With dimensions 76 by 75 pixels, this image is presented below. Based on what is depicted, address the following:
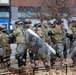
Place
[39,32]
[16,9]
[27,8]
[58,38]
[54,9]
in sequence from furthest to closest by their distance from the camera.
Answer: [16,9], [27,8], [54,9], [58,38], [39,32]

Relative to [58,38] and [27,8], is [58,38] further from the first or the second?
[27,8]

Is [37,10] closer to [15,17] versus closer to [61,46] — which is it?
[15,17]

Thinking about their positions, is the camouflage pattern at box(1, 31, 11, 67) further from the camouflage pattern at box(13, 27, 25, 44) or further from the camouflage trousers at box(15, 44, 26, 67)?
the camouflage trousers at box(15, 44, 26, 67)

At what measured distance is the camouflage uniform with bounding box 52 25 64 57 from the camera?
12000 millimetres

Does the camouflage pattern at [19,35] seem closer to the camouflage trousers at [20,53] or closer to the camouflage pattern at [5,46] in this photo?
the camouflage trousers at [20,53]

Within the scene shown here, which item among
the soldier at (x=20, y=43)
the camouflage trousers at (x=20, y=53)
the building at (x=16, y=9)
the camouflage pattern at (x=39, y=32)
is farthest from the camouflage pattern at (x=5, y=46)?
the building at (x=16, y=9)

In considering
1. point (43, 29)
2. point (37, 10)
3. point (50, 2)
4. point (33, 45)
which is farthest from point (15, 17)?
point (33, 45)

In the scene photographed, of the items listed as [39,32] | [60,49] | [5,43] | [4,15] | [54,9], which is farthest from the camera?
[4,15]

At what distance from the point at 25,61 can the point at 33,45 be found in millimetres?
1825

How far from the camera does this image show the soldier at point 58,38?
39.3ft

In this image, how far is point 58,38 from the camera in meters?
12.1

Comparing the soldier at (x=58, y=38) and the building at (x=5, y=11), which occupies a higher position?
the building at (x=5, y=11)

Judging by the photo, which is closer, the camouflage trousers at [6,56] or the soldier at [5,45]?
the soldier at [5,45]

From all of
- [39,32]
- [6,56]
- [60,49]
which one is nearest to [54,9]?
[60,49]
